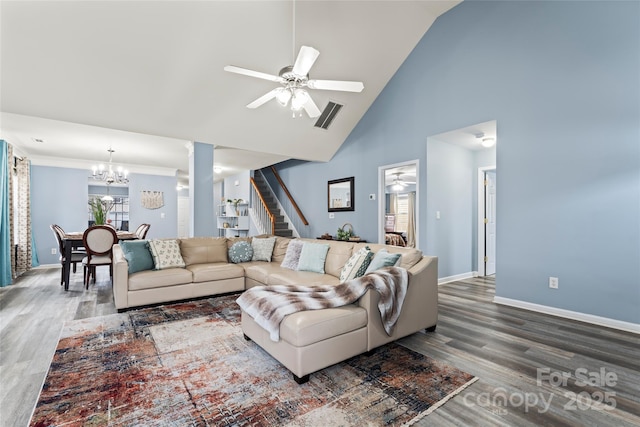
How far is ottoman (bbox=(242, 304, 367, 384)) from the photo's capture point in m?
1.95

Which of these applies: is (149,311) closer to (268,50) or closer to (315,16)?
(268,50)

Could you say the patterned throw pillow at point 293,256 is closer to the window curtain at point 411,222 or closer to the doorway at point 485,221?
the doorway at point 485,221

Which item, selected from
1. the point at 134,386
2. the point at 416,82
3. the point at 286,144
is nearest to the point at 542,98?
the point at 416,82

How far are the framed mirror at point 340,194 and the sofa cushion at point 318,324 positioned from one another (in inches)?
160

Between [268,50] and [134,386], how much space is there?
3.96m

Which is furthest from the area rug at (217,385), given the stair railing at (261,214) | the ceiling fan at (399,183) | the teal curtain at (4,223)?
the ceiling fan at (399,183)

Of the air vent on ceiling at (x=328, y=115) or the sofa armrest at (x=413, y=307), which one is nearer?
the sofa armrest at (x=413, y=307)

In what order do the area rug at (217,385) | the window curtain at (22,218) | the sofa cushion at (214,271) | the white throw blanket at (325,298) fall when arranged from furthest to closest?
1. the window curtain at (22,218)
2. the sofa cushion at (214,271)
3. the white throw blanket at (325,298)
4. the area rug at (217,385)

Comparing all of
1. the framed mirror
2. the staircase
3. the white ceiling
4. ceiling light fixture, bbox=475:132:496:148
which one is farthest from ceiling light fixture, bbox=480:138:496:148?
the staircase

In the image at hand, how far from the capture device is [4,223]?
15.8 ft

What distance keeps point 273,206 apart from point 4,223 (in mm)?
5224

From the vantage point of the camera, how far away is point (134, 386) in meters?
1.93

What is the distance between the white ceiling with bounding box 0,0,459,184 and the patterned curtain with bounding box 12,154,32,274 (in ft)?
1.67

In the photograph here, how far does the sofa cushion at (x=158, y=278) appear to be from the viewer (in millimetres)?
Result: 3545
